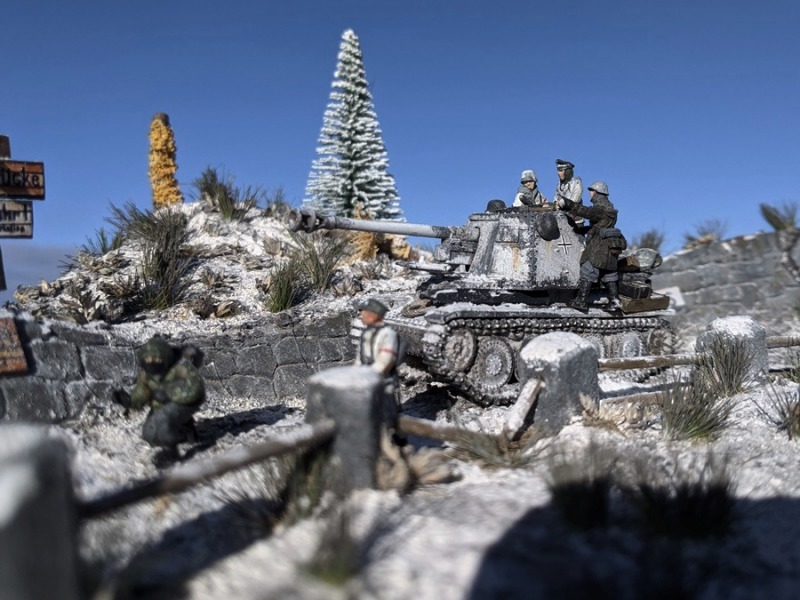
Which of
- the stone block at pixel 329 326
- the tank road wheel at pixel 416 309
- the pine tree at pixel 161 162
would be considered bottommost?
the stone block at pixel 329 326

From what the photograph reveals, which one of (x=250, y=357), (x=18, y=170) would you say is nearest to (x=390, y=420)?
(x=18, y=170)

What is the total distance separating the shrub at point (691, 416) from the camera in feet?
22.7

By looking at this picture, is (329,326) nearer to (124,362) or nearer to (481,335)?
(481,335)

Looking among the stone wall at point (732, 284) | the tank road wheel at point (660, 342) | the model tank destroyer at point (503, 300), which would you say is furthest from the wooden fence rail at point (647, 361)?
the stone wall at point (732, 284)

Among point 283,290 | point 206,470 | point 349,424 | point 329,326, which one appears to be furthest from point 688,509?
point 283,290

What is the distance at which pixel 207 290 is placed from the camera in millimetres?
11938

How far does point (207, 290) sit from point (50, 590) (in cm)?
904

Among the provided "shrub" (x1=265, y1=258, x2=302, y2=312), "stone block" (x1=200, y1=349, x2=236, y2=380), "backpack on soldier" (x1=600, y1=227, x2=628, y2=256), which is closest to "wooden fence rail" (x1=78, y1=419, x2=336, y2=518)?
"stone block" (x1=200, y1=349, x2=236, y2=380)

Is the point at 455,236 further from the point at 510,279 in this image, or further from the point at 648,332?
the point at 648,332

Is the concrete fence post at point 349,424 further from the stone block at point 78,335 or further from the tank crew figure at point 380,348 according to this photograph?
the stone block at point 78,335

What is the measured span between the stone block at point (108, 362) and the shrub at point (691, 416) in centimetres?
595

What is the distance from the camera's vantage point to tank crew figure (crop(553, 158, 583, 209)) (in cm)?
1053

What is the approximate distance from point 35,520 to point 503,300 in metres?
7.47

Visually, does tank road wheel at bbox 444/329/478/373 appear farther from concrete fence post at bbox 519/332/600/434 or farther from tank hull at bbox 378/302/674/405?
concrete fence post at bbox 519/332/600/434
